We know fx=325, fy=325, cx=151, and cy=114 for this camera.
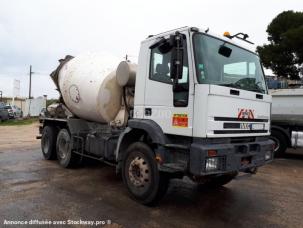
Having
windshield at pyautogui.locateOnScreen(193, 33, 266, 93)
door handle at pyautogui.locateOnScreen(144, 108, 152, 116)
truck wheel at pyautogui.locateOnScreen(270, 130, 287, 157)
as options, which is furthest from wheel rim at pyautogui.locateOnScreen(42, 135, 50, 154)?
truck wheel at pyautogui.locateOnScreen(270, 130, 287, 157)

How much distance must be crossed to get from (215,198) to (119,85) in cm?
287

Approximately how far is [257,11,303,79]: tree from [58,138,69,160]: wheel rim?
18.8 meters

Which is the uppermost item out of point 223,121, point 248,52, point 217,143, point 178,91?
point 248,52

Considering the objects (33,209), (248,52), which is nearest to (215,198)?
(248,52)

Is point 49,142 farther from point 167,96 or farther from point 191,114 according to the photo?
point 191,114

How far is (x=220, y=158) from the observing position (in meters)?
4.44

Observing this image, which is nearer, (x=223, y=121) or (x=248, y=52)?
(x=223, y=121)

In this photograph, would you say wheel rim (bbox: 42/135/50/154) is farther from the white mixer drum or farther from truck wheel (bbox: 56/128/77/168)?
the white mixer drum

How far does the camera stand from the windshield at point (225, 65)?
459 cm

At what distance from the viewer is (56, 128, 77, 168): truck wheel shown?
796 centimetres

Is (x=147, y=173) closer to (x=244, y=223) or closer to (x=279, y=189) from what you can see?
(x=244, y=223)

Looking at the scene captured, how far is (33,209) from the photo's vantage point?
4.95m

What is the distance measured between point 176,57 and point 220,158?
1.50 metres

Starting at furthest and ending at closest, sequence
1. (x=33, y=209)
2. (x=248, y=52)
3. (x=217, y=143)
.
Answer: (x=248, y=52) → (x=33, y=209) → (x=217, y=143)
